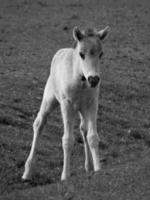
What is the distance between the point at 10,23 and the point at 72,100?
21007 mm

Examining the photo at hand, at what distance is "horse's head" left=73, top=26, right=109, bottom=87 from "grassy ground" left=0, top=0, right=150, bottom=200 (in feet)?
5.02

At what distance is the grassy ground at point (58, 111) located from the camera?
926cm

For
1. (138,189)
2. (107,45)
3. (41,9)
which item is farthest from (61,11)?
(138,189)

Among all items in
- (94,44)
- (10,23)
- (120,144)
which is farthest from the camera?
(10,23)

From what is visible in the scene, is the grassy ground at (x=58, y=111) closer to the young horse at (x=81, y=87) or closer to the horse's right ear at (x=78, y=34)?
the young horse at (x=81, y=87)

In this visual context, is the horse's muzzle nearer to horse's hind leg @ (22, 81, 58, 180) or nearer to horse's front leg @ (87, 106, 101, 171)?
horse's front leg @ (87, 106, 101, 171)

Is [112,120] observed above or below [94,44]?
below

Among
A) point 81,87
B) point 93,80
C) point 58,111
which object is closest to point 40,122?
point 81,87

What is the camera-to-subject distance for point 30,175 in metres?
11.2

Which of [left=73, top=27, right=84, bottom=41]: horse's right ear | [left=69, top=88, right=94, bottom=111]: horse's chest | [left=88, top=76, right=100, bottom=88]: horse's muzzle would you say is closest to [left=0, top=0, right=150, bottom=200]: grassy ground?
[left=69, top=88, right=94, bottom=111]: horse's chest

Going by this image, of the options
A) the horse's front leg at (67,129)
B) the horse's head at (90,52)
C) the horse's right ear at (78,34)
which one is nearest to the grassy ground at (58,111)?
the horse's front leg at (67,129)

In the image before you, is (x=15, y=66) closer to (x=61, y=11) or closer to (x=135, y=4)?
(x=61, y=11)

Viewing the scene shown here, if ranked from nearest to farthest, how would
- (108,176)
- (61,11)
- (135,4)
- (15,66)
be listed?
(108,176) → (15,66) → (61,11) → (135,4)

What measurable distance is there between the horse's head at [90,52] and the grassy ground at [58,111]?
153cm
